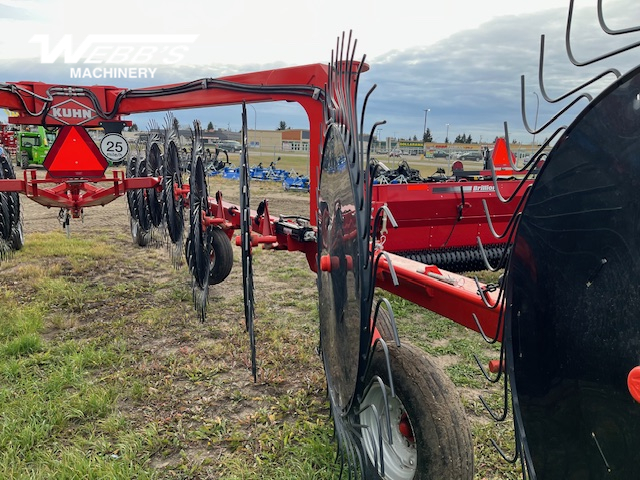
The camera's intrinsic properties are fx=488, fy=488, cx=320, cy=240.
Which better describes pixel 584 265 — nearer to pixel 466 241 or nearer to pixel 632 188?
pixel 632 188

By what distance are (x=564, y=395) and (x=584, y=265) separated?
1.12 ft

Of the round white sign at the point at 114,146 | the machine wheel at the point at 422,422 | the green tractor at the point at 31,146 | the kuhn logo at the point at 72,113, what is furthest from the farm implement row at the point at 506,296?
the green tractor at the point at 31,146

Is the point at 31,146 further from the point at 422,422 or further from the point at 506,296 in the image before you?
the point at 506,296

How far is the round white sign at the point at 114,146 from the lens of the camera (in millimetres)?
4883

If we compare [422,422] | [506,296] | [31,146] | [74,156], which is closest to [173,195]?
[74,156]

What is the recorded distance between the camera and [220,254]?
5.10 metres

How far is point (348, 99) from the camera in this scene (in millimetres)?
1838

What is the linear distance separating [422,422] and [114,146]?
14.0ft

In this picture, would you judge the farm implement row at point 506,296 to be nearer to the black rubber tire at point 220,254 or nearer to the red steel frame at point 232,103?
the red steel frame at point 232,103

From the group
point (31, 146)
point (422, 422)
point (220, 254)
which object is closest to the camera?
point (422, 422)

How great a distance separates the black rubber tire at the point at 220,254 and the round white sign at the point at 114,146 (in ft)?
3.90

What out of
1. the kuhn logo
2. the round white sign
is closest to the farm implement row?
the round white sign

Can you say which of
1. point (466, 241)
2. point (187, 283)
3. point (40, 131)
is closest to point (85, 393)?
point (187, 283)

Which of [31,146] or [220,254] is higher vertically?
[31,146]
